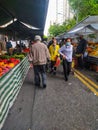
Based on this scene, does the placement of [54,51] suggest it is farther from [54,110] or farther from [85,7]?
[85,7]

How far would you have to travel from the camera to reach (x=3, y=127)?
5.24m

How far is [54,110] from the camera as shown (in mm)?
6449

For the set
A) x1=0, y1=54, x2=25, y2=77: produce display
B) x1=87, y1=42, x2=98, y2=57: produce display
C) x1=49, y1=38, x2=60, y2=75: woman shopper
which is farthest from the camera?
x1=87, y1=42, x2=98, y2=57: produce display

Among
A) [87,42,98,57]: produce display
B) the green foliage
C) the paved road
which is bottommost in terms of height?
the paved road

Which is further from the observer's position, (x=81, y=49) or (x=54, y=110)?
(x=81, y=49)

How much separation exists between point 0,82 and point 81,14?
172ft

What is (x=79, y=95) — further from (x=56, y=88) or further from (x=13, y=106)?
(x=13, y=106)

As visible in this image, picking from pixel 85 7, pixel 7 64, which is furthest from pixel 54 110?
pixel 85 7

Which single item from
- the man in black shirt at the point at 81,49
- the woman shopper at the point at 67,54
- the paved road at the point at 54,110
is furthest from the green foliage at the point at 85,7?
the paved road at the point at 54,110

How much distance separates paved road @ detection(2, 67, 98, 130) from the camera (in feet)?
17.6

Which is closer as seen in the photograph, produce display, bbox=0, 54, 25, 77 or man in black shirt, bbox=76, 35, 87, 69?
produce display, bbox=0, 54, 25, 77

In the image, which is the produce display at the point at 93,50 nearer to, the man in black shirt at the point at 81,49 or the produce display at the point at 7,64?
the man in black shirt at the point at 81,49

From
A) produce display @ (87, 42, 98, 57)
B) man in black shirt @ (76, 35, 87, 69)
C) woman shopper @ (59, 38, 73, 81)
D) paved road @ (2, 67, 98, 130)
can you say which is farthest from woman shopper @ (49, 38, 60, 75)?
paved road @ (2, 67, 98, 130)

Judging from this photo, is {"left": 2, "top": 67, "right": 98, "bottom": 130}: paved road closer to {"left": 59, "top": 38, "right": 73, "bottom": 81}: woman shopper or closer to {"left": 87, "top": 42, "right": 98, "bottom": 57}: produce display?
{"left": 59, "top": 38, "right": 73, "bottom": 81}: woman shopper
